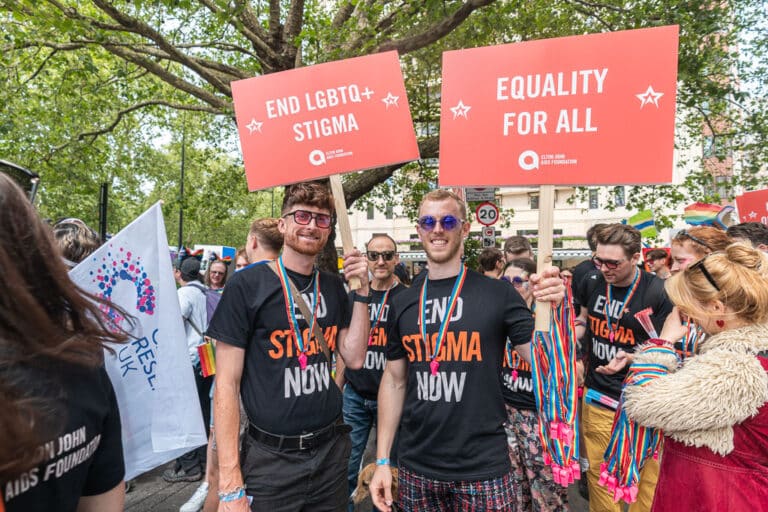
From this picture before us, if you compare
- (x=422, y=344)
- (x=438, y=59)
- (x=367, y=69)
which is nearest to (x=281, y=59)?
(x=438, y=59)

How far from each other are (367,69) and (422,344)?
1.57 metres

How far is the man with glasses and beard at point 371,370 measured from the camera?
11.6 feet

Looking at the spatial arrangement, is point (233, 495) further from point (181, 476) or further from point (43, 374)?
point (181, 476)

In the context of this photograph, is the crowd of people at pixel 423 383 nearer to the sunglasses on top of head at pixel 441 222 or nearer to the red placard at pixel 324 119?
the sunglasses on top of head at pixel 441 222

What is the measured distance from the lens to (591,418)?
3318mm

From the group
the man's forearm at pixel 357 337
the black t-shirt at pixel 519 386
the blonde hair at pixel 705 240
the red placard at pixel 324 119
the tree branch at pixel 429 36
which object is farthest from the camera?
the tree branch at pixel 429 36

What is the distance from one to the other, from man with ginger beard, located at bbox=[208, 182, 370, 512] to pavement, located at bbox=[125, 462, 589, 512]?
211 centimetres

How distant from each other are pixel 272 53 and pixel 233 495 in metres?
7.66

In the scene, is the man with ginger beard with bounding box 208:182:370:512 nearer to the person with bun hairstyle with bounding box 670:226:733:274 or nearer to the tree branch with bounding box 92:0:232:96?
the person with bun hairstyle with bounding box 670:226:733:274

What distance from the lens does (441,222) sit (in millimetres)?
2234

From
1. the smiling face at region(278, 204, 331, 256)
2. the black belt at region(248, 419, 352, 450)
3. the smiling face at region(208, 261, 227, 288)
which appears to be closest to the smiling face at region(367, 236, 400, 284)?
the smiling face at region(278, 204, 331, 256)

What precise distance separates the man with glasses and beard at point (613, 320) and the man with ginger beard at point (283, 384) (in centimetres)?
195

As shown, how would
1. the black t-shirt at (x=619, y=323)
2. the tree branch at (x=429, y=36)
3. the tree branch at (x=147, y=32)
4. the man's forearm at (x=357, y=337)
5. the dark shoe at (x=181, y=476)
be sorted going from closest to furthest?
the man's forearm at (x=357, y=337), the black t-shirt at (x=619, y=323), the dark shoe at (x=181, y=476), the tree branch at (x=147, y=32), the tree branch at (x=429, y=36)

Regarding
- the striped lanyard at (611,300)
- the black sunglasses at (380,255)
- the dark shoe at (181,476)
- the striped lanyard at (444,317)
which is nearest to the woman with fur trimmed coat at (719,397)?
the striped lanyard at (444,317)
